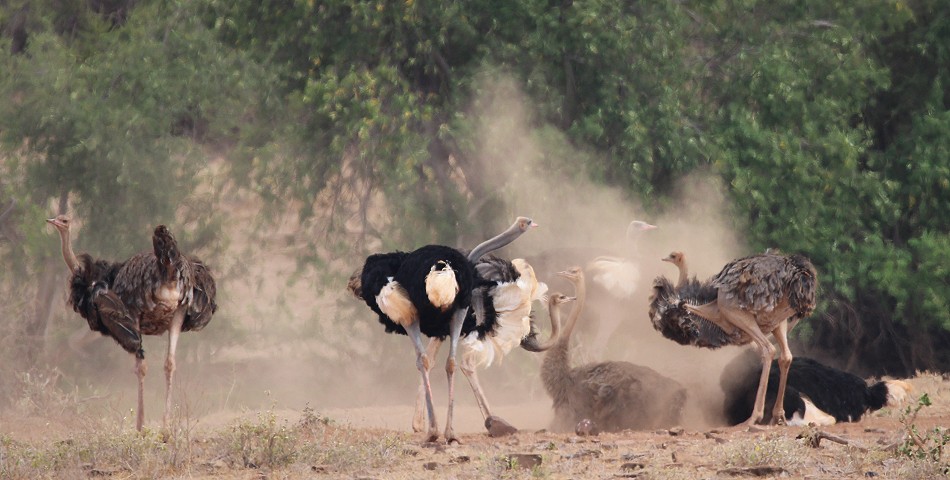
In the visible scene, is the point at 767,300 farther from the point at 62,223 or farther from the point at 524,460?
the point at 62,223

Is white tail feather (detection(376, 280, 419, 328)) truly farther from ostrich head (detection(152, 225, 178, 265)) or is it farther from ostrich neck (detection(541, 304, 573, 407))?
ostrich neck (detection(541, 304, 573, 407))

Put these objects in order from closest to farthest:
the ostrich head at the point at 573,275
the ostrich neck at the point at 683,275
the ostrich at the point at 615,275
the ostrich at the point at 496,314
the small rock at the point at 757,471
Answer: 1. the small rock at the point at 757,471
2. the ostrich at the point at 496,314
3. the ostrich neck at the point at 683,275
4. the ostrich head at the point at 573,275
5. the ostrich at the point at 615,275

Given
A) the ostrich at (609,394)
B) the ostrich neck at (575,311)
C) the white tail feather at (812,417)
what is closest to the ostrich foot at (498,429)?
the ostrich at (609,394)

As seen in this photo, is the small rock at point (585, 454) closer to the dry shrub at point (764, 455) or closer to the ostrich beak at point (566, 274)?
the dry shrub at point (764, 455)

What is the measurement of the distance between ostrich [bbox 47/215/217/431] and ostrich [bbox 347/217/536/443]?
1.33 meters

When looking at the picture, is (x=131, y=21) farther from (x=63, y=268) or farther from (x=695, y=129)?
(x=695, y=129)

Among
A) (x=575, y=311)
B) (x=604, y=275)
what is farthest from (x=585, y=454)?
(x=604, y=275)

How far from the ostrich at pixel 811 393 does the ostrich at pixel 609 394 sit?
0.52 metres

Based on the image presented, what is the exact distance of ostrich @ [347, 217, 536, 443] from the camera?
9.60m

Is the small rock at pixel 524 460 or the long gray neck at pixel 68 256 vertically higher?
the long gray neck at pixel 68 256

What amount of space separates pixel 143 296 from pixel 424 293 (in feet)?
6.72

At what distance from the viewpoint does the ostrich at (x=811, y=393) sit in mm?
11203

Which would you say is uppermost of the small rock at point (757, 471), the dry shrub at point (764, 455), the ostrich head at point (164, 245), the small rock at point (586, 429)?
the ostrich head at point (164, 245)

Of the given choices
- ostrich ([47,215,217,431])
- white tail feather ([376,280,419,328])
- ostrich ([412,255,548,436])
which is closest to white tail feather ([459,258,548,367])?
ostrich ([412,255,548,436])
